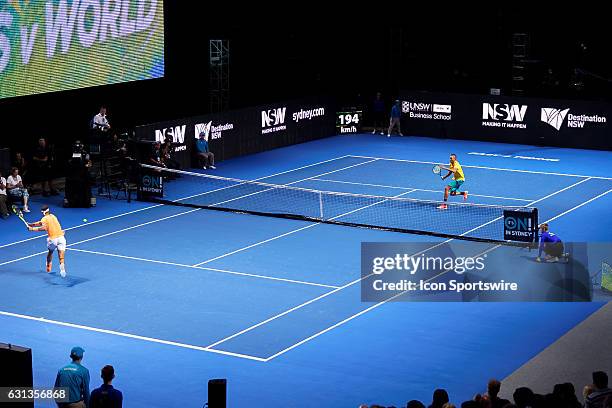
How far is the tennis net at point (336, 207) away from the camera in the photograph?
3366 centimetres

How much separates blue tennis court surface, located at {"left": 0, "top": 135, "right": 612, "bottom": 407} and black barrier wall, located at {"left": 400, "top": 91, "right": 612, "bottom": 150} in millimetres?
8447

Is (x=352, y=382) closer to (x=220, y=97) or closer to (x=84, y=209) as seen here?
(x=84, y=209)

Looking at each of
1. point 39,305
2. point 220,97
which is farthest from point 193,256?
point 220,97

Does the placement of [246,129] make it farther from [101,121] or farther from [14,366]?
[14,366]

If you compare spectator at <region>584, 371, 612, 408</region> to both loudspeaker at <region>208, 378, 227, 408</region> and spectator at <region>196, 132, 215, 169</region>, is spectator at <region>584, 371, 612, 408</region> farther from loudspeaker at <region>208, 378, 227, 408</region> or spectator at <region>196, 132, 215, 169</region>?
spectator at <region>196, 132, 215, 169</region>

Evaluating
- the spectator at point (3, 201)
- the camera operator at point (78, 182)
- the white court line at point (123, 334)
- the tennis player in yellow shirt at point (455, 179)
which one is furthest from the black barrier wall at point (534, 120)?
the white court line at point (123, 334)

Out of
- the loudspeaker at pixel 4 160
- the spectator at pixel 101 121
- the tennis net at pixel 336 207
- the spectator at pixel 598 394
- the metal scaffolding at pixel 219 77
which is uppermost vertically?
the metal scaffolding at pixel 219 77

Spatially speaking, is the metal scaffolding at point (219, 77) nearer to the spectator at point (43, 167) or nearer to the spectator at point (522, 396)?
the spectator at point (43, 167)

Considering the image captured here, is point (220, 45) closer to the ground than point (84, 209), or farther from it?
farther from it

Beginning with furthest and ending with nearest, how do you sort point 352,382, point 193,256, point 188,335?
1. point 193,256
2. point 188,335
3. point 352,382

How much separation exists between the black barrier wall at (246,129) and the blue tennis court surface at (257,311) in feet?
7.47

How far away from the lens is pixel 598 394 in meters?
15.9

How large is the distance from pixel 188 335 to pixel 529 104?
2690cm

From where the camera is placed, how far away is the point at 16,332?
24766 mm
